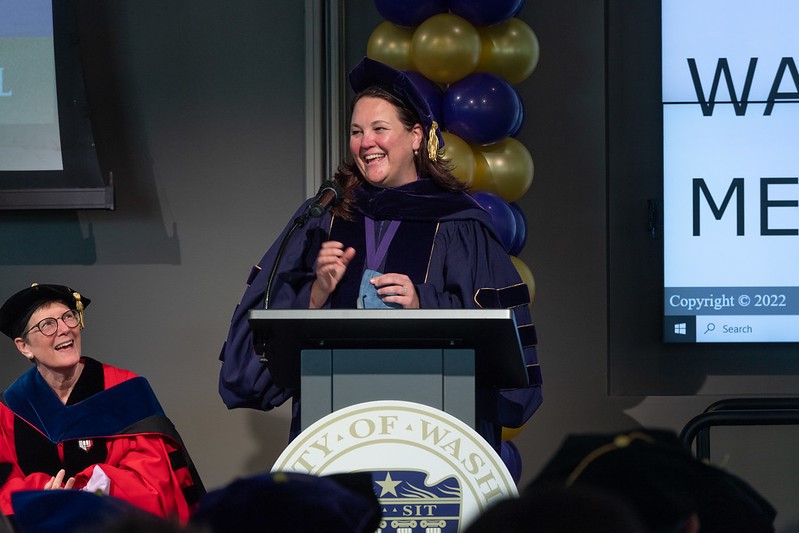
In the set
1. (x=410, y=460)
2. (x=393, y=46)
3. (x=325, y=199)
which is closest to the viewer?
(x=410, y=460)

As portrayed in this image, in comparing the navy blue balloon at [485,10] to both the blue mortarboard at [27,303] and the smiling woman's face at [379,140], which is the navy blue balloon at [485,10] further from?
the blue mortarboard at [27,303]

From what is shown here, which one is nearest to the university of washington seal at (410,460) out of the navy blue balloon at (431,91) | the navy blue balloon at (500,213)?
the navy blue balloon at (500,213)

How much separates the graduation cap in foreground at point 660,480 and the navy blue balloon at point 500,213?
2754mm

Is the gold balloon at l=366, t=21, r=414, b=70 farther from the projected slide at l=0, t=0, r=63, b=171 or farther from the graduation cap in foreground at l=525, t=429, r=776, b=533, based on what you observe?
the graduation cap in foreground at l=525, t=429, r=776, b=533

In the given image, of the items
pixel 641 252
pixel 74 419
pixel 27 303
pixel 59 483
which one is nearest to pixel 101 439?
pixel 74 419

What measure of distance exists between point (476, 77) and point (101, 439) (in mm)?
1898

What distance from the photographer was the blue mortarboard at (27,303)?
394 centimetres

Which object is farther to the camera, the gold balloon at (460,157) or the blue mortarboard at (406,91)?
the gold balloon at (460,157)

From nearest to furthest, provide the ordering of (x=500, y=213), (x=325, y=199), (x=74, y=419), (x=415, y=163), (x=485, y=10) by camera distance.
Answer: (x=325, y=199), (x=415, y=163), (x=74, y=419), (x=500, y=213), (x=485, y=10)

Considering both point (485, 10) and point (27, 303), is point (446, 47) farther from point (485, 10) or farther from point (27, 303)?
point (27, 303)

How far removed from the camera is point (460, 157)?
410 centimetres

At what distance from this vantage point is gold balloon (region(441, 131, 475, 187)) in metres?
4.08

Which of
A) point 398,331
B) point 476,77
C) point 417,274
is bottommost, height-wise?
point 398,331

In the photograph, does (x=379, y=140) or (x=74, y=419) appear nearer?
(x=379, y=140)
